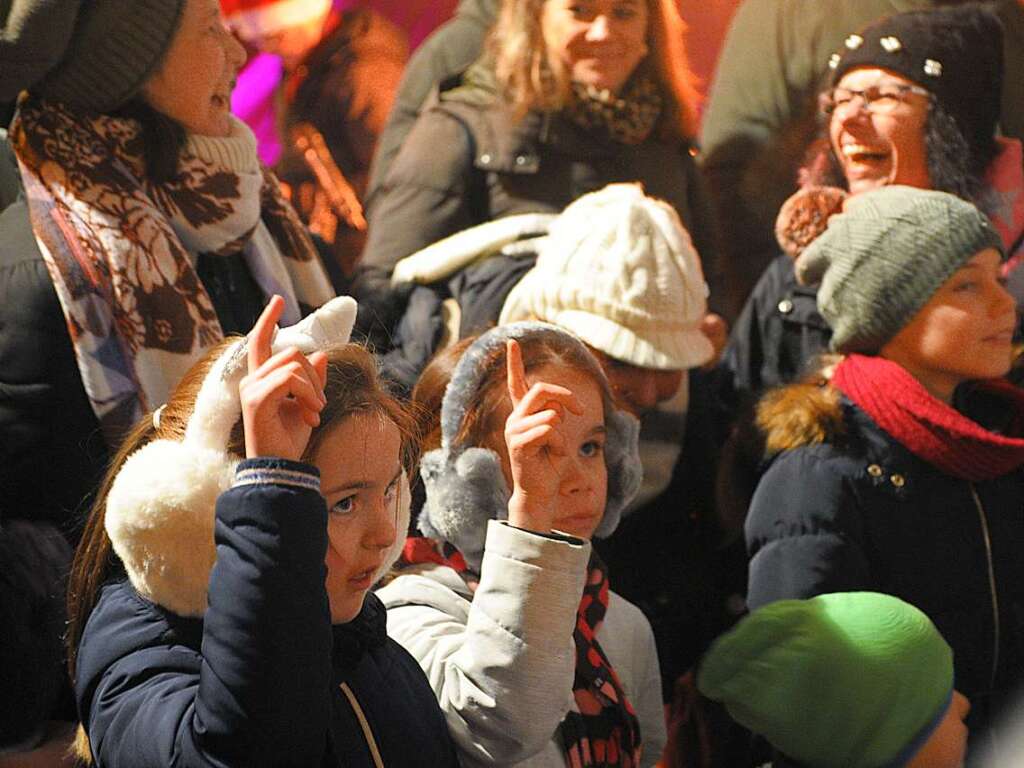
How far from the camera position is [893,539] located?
2990mm

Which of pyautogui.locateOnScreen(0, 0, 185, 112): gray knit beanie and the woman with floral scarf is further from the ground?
pyautogui.locateOnScreen(0, 0, 185, 112): gray knit beanie

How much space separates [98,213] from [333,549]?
40.1 inches

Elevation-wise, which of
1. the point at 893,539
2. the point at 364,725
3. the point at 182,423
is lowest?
the point at 893,539

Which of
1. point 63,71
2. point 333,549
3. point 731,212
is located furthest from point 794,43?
point 333,549

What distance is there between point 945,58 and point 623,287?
105 cm

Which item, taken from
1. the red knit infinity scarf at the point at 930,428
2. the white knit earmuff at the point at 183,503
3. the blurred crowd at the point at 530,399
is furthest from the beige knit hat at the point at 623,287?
the white knit earmuff at the point at 183,503

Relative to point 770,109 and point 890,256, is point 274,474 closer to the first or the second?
point 890,256

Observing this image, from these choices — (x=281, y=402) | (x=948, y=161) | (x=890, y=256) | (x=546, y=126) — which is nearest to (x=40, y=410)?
(x=281, y=402)

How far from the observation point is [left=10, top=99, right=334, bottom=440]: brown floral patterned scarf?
263 cm

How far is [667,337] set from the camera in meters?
3.16

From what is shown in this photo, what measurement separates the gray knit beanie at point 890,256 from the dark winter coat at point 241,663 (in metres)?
1.64

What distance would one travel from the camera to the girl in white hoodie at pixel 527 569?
2039 millimetres

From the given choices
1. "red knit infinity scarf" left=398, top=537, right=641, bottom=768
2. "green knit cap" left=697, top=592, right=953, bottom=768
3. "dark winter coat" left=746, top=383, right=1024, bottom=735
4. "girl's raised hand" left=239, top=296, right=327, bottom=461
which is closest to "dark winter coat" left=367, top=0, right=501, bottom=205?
"dark winter coat" left=746, top=383, right=1024, bottom=735

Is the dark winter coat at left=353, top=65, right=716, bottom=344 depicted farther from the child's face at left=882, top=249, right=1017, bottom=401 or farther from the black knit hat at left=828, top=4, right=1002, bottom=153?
the child's face at left=882, top=249, right=1017, bottom=401
